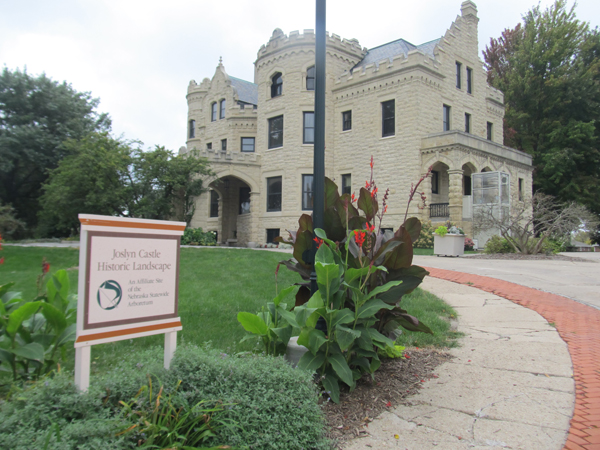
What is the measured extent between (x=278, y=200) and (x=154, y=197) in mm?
7145

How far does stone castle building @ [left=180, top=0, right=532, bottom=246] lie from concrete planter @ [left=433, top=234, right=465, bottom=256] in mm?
4716

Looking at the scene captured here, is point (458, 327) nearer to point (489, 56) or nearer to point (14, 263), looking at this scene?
point (14, 263)

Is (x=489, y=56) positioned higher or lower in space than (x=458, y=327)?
higher

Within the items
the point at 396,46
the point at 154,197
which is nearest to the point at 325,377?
the point at 154,197

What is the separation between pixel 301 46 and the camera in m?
23.4

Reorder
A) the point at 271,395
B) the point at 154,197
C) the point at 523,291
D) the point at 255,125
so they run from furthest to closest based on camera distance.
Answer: the point at 255,125, the point at 154,197, the point at 523,291, the point at 271,395

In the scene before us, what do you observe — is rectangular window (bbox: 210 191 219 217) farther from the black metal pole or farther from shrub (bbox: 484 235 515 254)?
the black metal pole

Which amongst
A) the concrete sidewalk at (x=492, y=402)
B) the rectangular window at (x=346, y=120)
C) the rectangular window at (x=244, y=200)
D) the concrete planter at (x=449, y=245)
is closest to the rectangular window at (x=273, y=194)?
the rectangular window at (x=244, y=200)

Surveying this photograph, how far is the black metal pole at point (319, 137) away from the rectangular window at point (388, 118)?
18325mm

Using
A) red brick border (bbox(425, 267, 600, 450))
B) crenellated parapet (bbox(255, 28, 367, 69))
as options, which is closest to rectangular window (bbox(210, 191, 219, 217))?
crenellated parapet (bbox(255, 28, 367, 69))

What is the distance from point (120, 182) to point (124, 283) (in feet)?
61.9

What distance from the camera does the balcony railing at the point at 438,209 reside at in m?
20.5

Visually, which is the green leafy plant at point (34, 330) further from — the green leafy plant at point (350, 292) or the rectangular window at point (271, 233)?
the rectangular window at point (271, 233)

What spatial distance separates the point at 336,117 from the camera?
2358 cm
